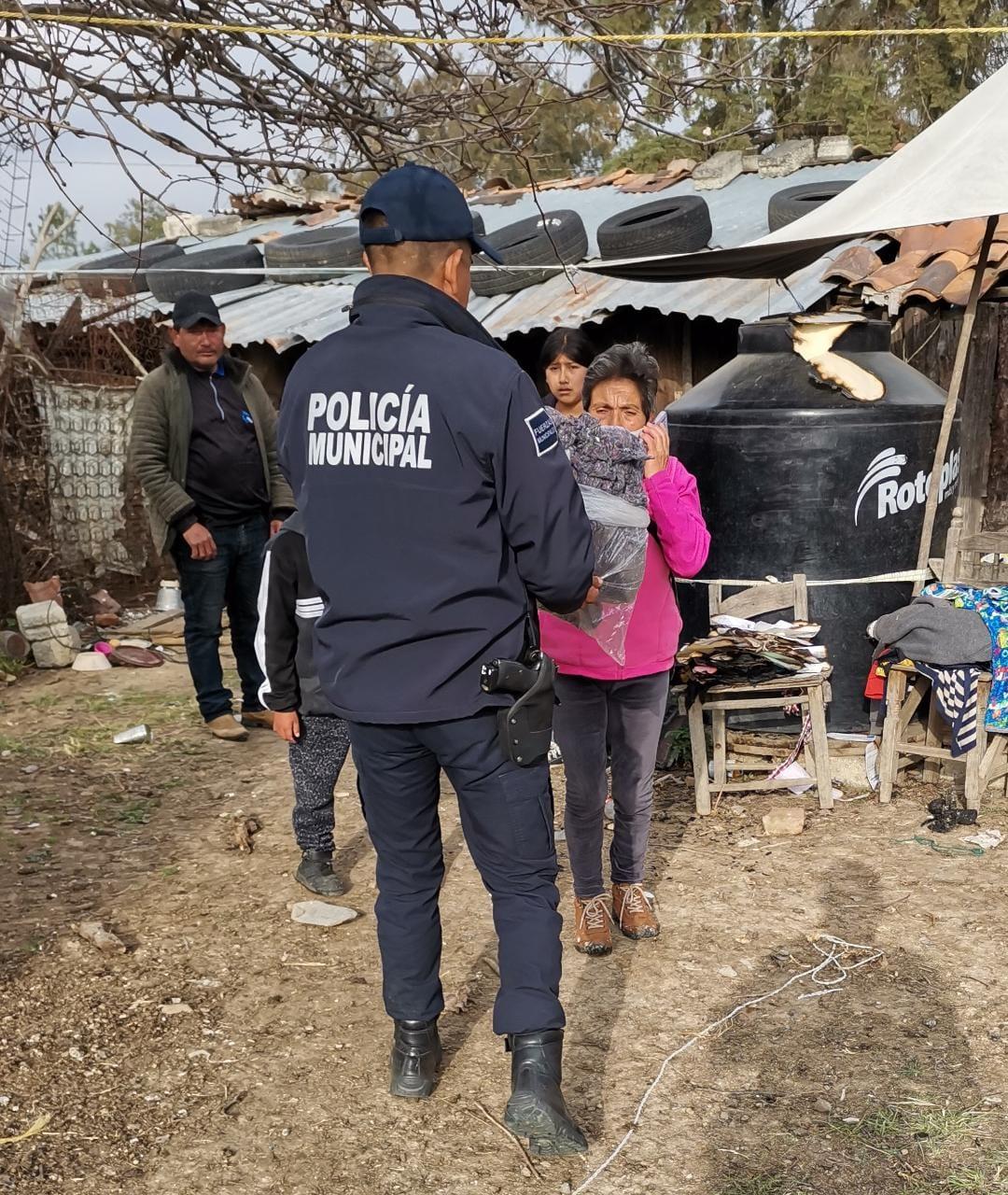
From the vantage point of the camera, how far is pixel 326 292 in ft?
39.0

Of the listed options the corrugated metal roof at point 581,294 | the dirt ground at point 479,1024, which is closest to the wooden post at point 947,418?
the dirt ground at point 479,1024

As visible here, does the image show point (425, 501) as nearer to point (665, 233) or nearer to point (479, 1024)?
point (479, 1024)

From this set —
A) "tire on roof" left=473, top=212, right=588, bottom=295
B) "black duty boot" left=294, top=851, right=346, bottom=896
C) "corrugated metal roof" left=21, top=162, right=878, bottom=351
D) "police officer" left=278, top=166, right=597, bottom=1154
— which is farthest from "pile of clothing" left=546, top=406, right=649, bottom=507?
"tire on roof" left=473, top=212, right=588, bottom=295

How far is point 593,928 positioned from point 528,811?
1.26m

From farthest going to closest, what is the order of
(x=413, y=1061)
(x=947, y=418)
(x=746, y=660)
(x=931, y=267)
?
1. (x=931, y=267)
2. (x=947, y=418)
3. (x=746, y=660)
4. (x=413, y=1061)

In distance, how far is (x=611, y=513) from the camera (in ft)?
11.0

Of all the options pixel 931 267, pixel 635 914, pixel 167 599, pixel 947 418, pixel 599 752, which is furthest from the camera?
pixel 167 599

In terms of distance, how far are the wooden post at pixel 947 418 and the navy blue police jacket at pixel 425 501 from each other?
3425mm

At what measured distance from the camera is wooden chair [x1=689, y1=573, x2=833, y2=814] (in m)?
5.21

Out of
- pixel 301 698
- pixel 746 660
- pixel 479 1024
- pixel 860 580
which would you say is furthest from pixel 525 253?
pixel 479 1024

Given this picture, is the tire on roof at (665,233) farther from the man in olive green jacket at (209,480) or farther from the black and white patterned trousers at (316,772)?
the black and white patterned trousers at (316,772)

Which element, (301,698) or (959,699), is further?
(959,699)

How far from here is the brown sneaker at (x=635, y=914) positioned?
3.93m

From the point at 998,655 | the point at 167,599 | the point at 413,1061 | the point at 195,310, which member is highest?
the point at 195,310
